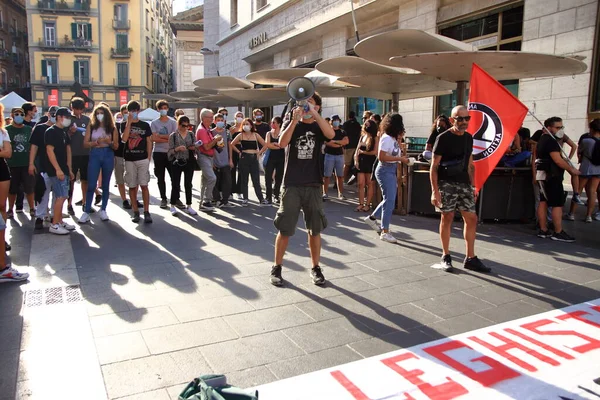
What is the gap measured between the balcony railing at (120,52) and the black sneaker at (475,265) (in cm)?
5306

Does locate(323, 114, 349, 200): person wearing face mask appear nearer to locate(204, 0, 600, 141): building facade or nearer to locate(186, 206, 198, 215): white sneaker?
locate(186, 206, 198, 215): white sneaker

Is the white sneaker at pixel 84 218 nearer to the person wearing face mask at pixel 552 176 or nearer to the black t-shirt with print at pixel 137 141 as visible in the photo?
the black t-shirt with print at pixel 137 141

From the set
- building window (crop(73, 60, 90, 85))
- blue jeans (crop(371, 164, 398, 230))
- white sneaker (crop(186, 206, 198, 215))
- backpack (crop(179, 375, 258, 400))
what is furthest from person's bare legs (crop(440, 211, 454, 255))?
building window (crop(73, 60, 90, 85))

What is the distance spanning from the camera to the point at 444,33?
1416 cm

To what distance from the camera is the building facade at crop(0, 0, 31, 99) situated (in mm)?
48812

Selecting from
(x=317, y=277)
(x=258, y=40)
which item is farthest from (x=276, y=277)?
(x=258, y=40)

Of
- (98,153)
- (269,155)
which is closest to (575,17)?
(269,155)

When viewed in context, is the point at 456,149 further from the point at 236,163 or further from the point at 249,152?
the point at 236,163

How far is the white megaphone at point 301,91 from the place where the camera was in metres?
4.47

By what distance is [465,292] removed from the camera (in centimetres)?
468

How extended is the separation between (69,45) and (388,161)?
53219 mm

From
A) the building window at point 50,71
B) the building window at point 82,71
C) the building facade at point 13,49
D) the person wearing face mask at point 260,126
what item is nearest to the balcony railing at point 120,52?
the building window at point 82,71

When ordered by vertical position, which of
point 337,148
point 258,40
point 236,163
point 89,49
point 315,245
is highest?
point 89,49

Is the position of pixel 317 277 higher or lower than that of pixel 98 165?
lower
